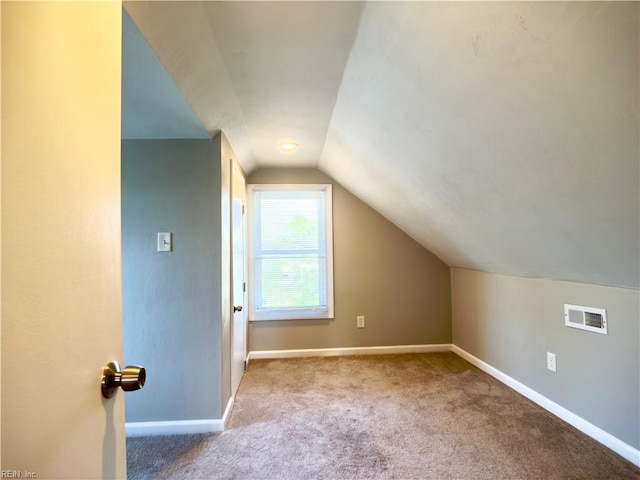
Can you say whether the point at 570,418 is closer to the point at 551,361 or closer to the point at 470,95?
the point at 551,361

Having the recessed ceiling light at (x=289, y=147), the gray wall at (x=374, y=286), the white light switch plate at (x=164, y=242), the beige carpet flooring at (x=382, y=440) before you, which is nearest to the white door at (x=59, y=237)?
the beige carpet flooring at (x=382, y=440)

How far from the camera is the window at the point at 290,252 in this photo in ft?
11.2

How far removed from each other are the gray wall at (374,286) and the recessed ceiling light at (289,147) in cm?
61

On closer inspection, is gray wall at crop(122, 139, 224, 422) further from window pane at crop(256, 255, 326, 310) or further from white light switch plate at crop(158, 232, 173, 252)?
window pane at crop(256, 255, 326, 310)

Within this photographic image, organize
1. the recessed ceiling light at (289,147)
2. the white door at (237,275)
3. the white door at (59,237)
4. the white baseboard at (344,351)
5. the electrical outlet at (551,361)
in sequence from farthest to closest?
the white baseboard at (344,351), the recessed ceiling light at (289,147), the white door at (237,275), the electrical outlet at (551,361), the white door at (59,237)

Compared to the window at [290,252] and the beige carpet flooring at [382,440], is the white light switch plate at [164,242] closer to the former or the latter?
the beige carpet flooring at [382,440]

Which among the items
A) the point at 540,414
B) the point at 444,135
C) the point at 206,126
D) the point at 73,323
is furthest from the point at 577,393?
the point at 206,126

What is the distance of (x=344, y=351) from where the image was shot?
3469 millimetres

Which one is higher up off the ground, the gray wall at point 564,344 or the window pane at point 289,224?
the window pane at point 289,224

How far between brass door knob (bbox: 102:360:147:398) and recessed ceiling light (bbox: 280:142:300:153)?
2.27 m

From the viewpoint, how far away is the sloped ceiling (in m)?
0.94

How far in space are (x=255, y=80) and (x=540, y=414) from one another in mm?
2799

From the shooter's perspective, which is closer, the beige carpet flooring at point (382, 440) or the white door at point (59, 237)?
the white door at point (59, 237)

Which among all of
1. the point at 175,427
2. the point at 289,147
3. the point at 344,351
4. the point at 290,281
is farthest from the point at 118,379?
the point at 344,351
